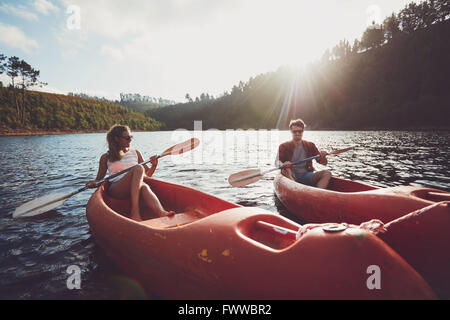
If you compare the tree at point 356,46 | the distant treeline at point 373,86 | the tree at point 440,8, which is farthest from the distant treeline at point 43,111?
the tree at point 440,8

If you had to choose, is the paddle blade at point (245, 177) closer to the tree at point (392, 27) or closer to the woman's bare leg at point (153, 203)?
the woman's bare leg at point (153, 203)

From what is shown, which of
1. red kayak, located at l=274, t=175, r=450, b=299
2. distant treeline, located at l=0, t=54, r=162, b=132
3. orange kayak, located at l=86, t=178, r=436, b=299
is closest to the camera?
orange kayak, located at l=86, t=178, r=436, b=299

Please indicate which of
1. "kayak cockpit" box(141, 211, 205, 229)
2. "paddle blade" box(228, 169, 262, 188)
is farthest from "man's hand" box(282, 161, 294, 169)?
"kayak cockpit" box(141, 211, 205, 229)

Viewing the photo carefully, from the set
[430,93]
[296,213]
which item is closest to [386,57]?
[430,93]

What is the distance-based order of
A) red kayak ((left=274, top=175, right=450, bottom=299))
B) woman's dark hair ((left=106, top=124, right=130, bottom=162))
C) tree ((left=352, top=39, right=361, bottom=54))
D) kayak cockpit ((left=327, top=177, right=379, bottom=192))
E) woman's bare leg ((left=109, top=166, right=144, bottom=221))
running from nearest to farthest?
red kayak ((left=274, top=175, right=450, bottom=299))
woman's bare leg ((left=109, top=166, right=144, bottom=221))
woman's dark hair ((left=106, top=124, right=130, bottom=162))
kayak cockpit ((left=327, top=177, right=379, bottom=192))
tree ((left=352, top=39, right=361, bottom=54))

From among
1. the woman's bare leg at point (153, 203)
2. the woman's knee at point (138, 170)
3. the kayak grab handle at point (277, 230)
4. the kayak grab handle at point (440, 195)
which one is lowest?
the woman's bare leg at point (153, 203)

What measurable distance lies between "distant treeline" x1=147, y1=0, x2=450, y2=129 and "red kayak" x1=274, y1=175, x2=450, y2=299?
5862cm

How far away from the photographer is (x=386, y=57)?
238ft

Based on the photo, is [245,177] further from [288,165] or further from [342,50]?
Result: [342,50]

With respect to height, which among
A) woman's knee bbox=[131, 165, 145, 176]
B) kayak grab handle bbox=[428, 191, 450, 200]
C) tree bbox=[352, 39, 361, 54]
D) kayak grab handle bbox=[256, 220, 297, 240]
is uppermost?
tree bbox=[352, 39, 361, 54]

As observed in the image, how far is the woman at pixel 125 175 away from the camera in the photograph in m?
3.93

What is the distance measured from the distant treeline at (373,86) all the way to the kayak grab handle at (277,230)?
60997mm

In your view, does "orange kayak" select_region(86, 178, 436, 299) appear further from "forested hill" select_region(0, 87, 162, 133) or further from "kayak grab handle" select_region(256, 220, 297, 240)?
"forested hill" select_region(0, 87, 162, 133)

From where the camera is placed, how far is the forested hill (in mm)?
58584
